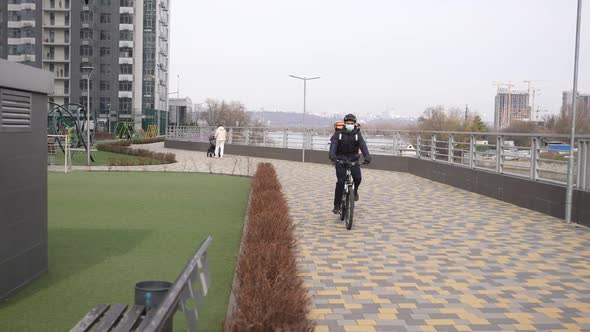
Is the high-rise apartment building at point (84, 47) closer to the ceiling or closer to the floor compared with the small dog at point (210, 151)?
closer to the ceiling

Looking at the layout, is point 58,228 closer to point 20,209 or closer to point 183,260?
point 183,260

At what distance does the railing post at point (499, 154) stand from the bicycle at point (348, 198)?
525 centimetres

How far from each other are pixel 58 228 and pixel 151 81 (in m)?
85.7

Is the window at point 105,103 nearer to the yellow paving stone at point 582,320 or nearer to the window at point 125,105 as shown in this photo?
the window at point 125,105

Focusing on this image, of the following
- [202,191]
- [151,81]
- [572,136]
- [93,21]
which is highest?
[93,21]

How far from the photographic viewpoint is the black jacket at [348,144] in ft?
35.2

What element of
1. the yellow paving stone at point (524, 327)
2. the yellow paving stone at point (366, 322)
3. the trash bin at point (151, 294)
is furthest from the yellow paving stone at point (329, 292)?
the trash bin at point (151, 294)

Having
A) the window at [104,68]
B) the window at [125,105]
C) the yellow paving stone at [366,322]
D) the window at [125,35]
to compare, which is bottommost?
the yellow paving stone at [366,322]

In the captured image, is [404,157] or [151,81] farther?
[151,81]

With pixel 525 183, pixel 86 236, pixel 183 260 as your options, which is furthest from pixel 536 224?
pixel 86 236

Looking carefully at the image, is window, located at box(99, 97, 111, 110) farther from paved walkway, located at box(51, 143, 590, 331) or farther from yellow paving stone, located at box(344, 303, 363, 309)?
yellow paving stone, located at box(344, 303, 363, 309)

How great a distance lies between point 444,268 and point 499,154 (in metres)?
8.31

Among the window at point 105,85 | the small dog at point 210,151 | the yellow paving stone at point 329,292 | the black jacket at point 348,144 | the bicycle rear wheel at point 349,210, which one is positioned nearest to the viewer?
the yellow paving stone at point 329,292

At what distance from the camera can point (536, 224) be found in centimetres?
1102
